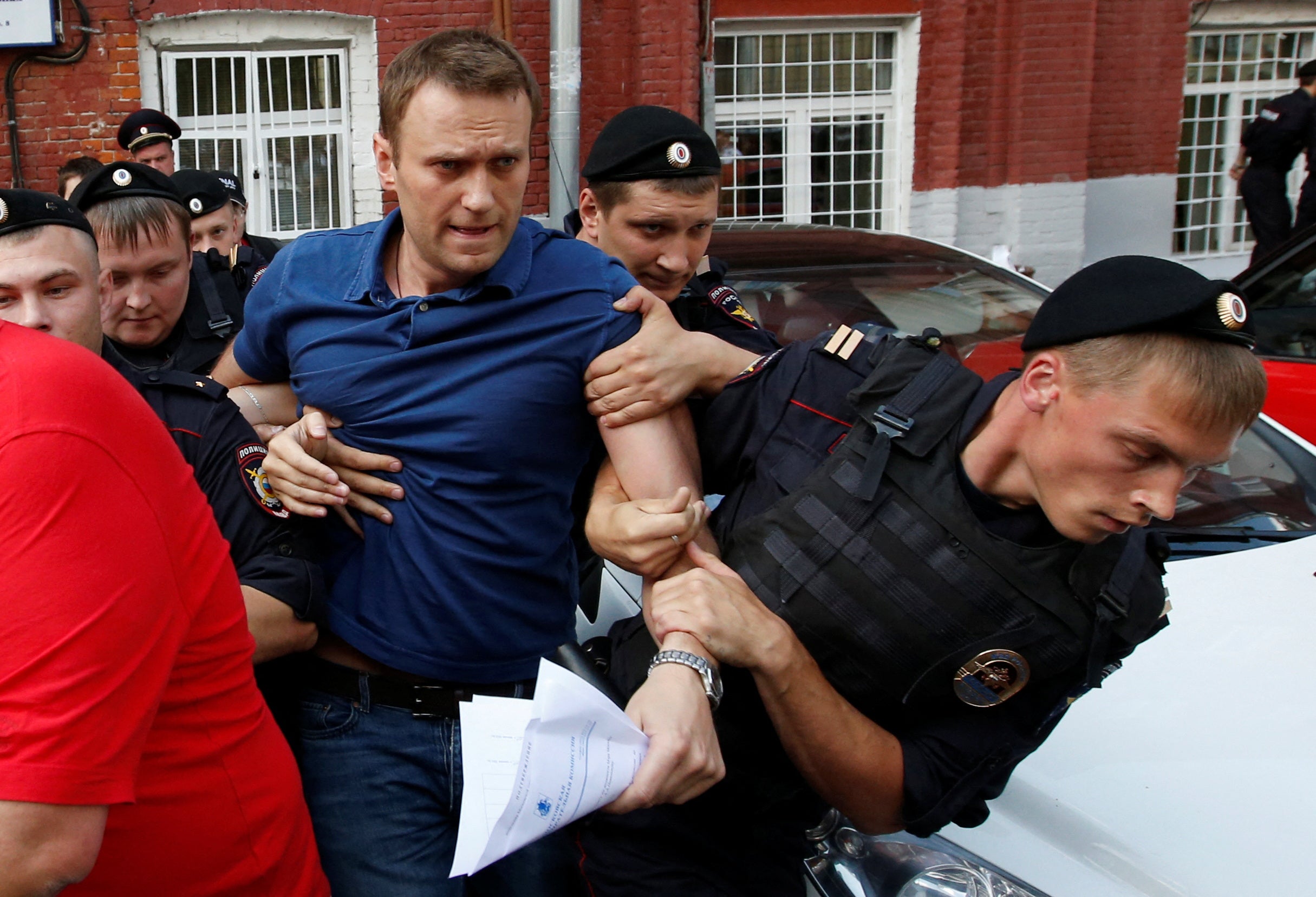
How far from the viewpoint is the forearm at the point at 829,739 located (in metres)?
1.61

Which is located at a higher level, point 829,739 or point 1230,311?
point 1230,311

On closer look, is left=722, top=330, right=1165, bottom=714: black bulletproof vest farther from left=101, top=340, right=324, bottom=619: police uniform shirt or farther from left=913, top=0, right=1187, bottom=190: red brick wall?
left=913, top=0, right=1187, bottom=190: red brick wall

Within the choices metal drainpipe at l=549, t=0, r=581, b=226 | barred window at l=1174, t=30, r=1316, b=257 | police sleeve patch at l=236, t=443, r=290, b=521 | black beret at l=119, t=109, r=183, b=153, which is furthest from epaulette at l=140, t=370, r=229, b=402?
barred window at l=1174, t=30, r=1316, b=257

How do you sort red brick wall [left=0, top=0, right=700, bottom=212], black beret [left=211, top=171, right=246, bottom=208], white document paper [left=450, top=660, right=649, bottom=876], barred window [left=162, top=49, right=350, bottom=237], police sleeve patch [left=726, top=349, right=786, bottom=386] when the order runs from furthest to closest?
barred window [left=162, top=49, right=350, bottom=237] → red brick wall [left=0, top=0, right=700, bottom=212] → black beret [left=211, top=171, right=246, bottom=208] → police sleeve patch [left=726, top=349, right=786, bottom=386] → white document paper [left=450, top=660, right=649, bottom=876]

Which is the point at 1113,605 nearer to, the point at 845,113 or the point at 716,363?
the point at 716,363

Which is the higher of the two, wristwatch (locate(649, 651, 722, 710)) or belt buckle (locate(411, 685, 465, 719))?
wristwatch (locate(649, 651, 722, 710))

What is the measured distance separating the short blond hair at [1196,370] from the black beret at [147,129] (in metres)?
5.38

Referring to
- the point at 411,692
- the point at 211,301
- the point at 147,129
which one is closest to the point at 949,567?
the point at 411,692

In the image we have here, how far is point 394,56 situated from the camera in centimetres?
808

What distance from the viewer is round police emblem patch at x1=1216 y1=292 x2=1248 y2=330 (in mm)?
1479

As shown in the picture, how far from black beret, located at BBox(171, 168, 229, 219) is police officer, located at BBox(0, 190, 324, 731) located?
7.47 feet

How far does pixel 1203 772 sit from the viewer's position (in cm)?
195

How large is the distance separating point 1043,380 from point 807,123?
8994 mm

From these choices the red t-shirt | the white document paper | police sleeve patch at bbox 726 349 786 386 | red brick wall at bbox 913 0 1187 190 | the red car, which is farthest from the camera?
red brick wall at bbox 913 0 1187 190
